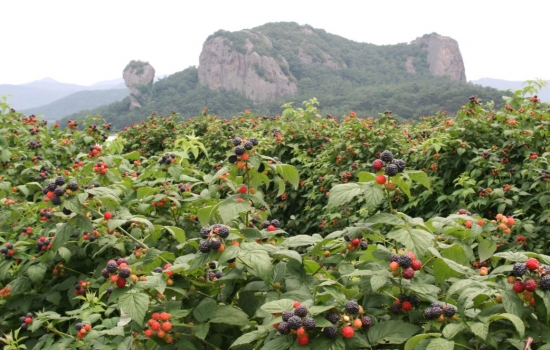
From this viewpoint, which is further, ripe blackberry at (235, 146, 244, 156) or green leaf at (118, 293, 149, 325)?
ripe blackberry at (235, 146, 244, 156)

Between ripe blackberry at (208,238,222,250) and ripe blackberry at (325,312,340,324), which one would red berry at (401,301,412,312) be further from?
ripe blackberry at (208,238,222,250)

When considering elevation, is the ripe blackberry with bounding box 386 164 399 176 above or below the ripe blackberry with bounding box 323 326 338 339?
above

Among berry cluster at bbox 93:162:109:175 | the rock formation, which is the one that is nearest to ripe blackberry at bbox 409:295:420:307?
berry cluster at bbox 93:162:109:175

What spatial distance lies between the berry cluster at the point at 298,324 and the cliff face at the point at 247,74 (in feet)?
269

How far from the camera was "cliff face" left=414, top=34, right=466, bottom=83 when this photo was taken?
328ft

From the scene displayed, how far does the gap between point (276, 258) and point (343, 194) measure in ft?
1.42

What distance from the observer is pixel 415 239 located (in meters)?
1.47

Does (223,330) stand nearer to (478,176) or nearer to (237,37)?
(478,176)

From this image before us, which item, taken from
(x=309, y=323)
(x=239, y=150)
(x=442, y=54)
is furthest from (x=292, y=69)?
(x=309, y=323)

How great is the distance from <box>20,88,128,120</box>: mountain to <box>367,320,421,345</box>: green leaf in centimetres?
10433

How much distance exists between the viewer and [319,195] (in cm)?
647

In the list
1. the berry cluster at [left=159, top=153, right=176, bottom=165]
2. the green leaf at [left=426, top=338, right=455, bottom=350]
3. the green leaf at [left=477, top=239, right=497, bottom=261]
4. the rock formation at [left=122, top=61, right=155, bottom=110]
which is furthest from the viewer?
the rock formation at [left=122, top=61, right=155, bottom=110]

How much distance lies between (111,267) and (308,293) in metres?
0.74

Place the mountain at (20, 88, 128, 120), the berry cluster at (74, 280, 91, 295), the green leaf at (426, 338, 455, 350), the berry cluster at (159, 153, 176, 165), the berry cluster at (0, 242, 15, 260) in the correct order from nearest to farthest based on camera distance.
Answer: the green leaf at (426, 338, 455, 350), the berry cluster at (74, 280, 91, 295), the berry cluster at (0, 242, 15, 260), the berry cluster at (159, 153, 176, 165), the mountain at (20, 88, 128, 120)
